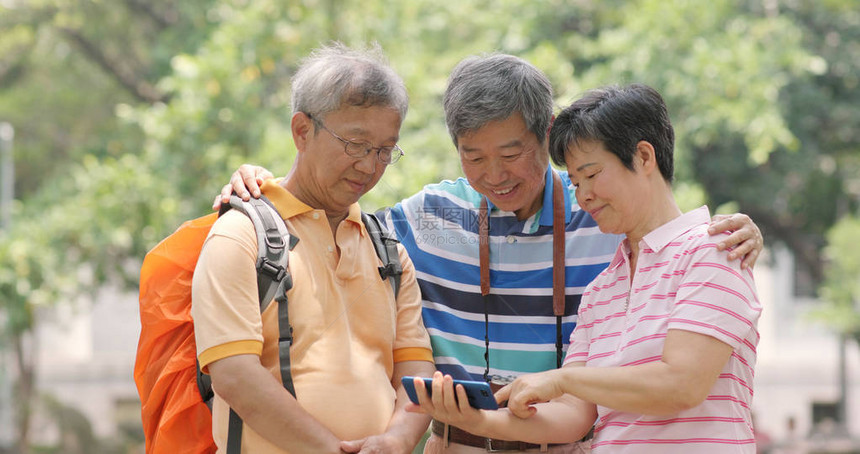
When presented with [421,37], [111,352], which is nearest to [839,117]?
[421,37]

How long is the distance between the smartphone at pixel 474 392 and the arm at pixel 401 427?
22 cm

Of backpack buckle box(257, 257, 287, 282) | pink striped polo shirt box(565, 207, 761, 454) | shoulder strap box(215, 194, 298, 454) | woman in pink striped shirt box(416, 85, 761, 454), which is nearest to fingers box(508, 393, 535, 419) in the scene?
woman in pink striped shirt box(416, 85, 761, 454)

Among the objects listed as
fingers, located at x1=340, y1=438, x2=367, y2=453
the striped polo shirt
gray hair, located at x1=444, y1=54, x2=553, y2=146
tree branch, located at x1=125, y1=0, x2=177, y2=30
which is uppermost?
tree branch, located at x1=125, y1=0, x2=177, y2=30

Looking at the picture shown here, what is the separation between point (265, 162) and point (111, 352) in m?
18.0

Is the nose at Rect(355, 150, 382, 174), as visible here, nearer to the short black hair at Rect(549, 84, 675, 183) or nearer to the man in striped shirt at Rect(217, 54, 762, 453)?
the man in striped shirt at Rect(217, 54, 762, 453)

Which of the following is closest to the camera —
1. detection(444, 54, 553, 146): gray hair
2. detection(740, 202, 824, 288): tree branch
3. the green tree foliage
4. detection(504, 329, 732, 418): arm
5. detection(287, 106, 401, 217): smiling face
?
detection(504, 329, 732, 418): arm

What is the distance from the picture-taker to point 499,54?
113 inches

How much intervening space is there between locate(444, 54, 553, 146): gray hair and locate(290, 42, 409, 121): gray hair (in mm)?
165

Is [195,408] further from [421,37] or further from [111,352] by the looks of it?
[111,352]

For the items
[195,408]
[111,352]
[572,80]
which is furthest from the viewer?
[111,352]

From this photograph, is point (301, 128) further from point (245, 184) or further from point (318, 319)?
point (318, 319)

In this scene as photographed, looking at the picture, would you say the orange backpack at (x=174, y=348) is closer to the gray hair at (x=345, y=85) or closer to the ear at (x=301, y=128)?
the ear at (x=301, y=128)

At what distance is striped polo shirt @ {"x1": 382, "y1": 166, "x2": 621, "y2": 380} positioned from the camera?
9.45 feet

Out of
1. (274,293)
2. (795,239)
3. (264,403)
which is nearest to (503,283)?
(274,293)
